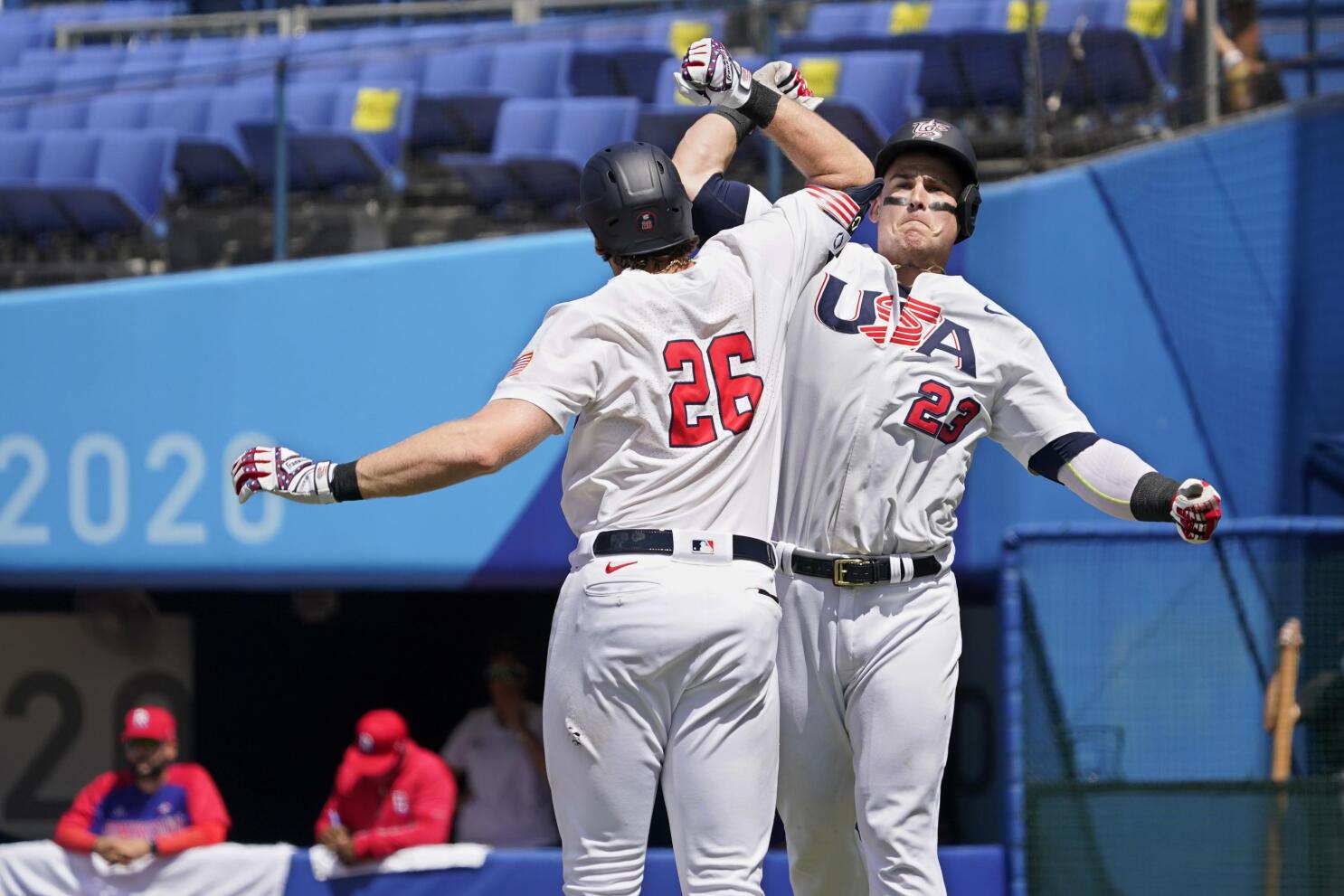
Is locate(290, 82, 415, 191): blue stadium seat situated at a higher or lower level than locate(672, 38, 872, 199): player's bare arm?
higher

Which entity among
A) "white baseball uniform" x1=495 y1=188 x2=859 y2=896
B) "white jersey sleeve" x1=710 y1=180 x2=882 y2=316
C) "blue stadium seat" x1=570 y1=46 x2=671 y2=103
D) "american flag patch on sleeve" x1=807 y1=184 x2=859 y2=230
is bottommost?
"white baseball uniform" x1=495 y1=188 x2=859 y2=896

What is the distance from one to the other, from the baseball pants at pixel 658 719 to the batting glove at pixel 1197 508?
2.72 feet

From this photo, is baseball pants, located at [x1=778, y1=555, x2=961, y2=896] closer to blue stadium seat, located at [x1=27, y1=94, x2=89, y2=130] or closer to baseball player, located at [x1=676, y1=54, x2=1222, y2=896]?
baseball player, located at [x1=676, y1=54, x2=1222, y2=896]

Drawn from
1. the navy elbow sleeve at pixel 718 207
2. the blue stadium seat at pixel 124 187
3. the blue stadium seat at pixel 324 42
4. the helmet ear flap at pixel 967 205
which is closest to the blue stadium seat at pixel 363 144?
the blue stadium seat at pixel 124 187

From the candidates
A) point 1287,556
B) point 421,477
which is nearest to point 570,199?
point 1287,556

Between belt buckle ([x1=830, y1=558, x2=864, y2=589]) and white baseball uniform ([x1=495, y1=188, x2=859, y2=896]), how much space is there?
1.08ft

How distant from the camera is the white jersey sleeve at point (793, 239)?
11.3 feet

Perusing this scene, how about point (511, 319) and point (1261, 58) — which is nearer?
point (511, 319)

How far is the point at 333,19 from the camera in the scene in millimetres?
12023

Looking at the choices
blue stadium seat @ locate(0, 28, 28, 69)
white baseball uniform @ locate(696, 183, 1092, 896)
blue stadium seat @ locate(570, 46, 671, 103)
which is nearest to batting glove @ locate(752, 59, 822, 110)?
white baseball uniform @ locate(696, 183, 1092, 896)

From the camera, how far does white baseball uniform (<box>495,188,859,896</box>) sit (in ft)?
10.6

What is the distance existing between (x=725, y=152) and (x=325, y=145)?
4.53 m

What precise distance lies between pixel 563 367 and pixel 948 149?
1080 mm

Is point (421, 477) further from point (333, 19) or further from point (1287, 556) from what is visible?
point (333, 19)
